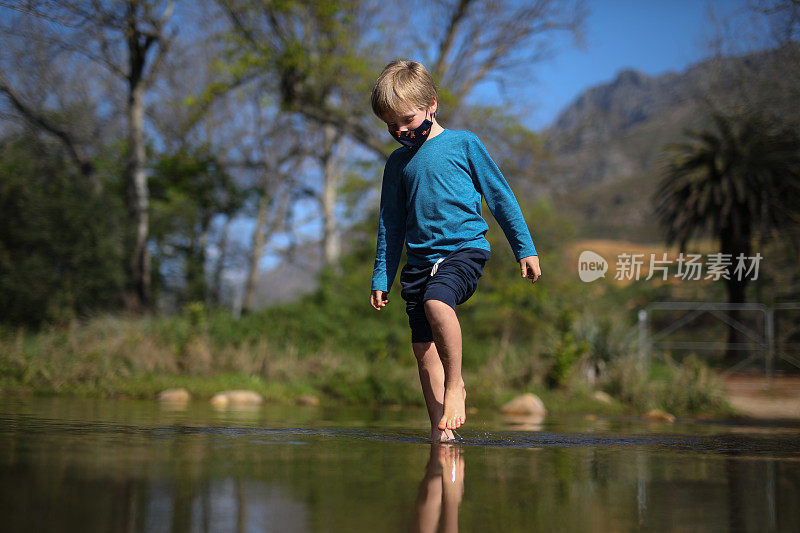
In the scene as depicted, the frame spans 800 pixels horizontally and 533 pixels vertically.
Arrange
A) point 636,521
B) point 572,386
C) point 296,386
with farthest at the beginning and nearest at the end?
point 572,386, point 296,386, point 636,521

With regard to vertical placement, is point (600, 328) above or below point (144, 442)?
above

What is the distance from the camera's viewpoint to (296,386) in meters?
8.59

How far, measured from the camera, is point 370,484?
1913mm

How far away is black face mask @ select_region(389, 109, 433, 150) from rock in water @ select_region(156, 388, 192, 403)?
4830 millimetres

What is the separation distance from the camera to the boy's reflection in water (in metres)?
1.48

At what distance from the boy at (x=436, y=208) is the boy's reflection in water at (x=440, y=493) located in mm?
884

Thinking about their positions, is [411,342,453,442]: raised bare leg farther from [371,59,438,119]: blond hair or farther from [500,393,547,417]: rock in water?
[500,393,547,417]: rock in water

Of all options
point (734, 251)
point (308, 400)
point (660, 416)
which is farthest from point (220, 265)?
point (660, 416)

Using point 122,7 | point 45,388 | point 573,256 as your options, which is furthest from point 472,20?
point 45,388

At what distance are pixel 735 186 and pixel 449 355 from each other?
16.9m

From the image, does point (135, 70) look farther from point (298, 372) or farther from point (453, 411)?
point (453, 411)

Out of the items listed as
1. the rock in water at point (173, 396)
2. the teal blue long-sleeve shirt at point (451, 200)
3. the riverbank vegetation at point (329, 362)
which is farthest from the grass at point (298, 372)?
the teal blue long-sleeve shirt at point (451, 200)

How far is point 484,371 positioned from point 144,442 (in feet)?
24.0

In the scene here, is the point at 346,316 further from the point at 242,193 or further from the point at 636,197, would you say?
the point at 636,197
